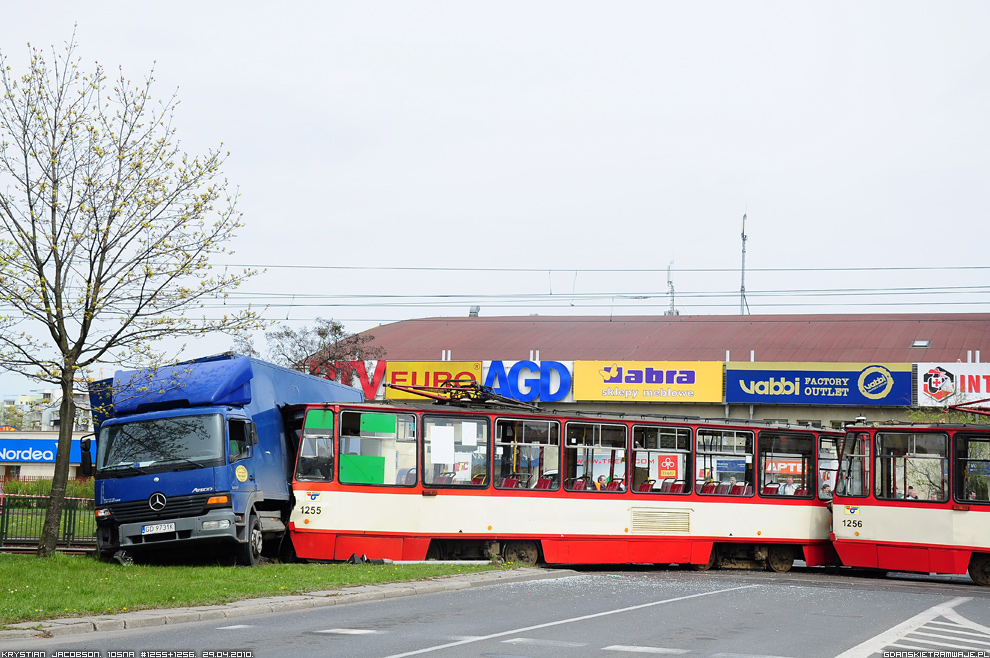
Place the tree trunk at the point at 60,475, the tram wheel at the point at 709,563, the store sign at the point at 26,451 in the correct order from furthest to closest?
the store sign at the point at 26,451 < the tram wheel at the point at 709,563 < the tree trunk at the point at 60,475

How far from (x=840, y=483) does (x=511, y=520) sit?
6558 mm

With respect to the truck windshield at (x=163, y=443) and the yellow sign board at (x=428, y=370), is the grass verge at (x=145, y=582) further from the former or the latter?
the yellow sign board at (x=428, y=370)

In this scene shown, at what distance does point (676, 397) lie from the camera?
5028 centimetres

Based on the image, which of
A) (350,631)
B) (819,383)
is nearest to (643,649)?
(350,631)

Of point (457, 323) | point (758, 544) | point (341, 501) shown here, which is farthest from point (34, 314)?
point (457, 323)

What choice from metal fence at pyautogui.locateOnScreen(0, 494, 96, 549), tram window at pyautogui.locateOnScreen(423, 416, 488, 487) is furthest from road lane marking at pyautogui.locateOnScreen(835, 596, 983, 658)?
metal fence at pyautogui.locateOnScreen(0, 494, 96, 549)

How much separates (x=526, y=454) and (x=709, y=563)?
4341 millimetres

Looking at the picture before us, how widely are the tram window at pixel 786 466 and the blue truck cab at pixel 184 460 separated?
389 inches

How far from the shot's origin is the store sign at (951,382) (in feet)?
148

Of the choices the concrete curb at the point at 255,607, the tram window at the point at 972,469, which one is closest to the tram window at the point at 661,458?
the concrete curb at the point at 255,607

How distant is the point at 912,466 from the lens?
22.0m

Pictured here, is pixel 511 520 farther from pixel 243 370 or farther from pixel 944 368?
pixel 944 368

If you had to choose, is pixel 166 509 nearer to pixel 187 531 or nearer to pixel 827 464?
pixel 187 531

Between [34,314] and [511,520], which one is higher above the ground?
[34,314]
